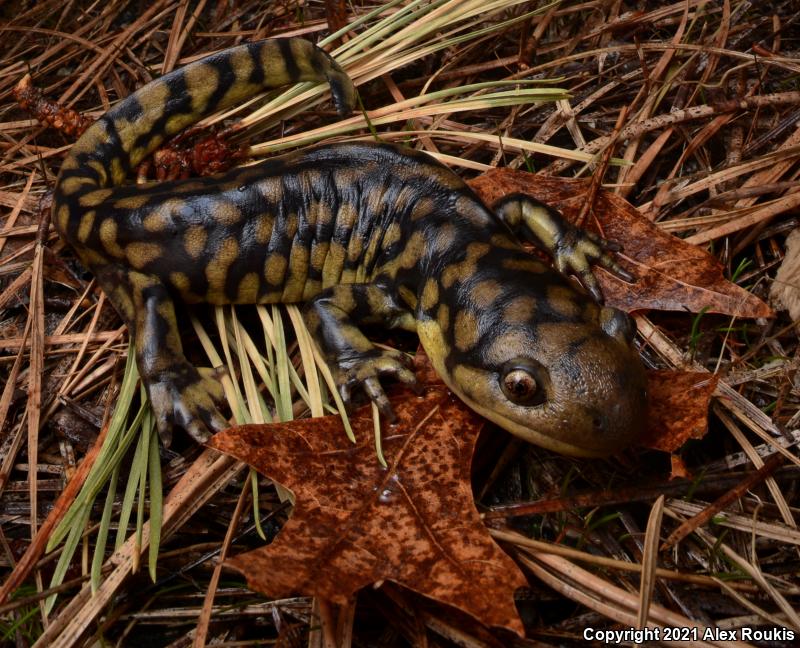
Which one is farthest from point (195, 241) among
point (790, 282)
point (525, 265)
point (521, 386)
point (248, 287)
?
point (790, 282)

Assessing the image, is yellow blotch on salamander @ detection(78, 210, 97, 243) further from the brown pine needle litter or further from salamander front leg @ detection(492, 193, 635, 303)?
salamander front leg @ detection(492, 193, 635, 303)

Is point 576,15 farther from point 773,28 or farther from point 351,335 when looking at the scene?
point 351,335

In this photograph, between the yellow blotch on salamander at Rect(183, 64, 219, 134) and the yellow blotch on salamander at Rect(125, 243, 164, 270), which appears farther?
the yellow blotch on salamander at Rect(183, 64, 219, 134)

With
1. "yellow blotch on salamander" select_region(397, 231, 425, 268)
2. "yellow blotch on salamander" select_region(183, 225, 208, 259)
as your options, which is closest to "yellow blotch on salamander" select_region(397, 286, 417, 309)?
"yellow blotch on salamander" select_region(397, 231, 425, 268)

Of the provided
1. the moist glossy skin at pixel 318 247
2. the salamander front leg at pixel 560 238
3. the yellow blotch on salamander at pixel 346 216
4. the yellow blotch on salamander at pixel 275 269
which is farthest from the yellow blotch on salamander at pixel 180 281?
the salamander front leg at pixel 560 238

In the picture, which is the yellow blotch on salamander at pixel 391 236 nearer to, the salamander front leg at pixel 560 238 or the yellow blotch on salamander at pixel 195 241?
the salamander front leg at pixel 560 238

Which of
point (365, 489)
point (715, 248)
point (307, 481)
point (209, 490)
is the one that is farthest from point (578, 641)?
point (715, 248)

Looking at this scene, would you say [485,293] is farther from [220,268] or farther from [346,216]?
[220,268]
